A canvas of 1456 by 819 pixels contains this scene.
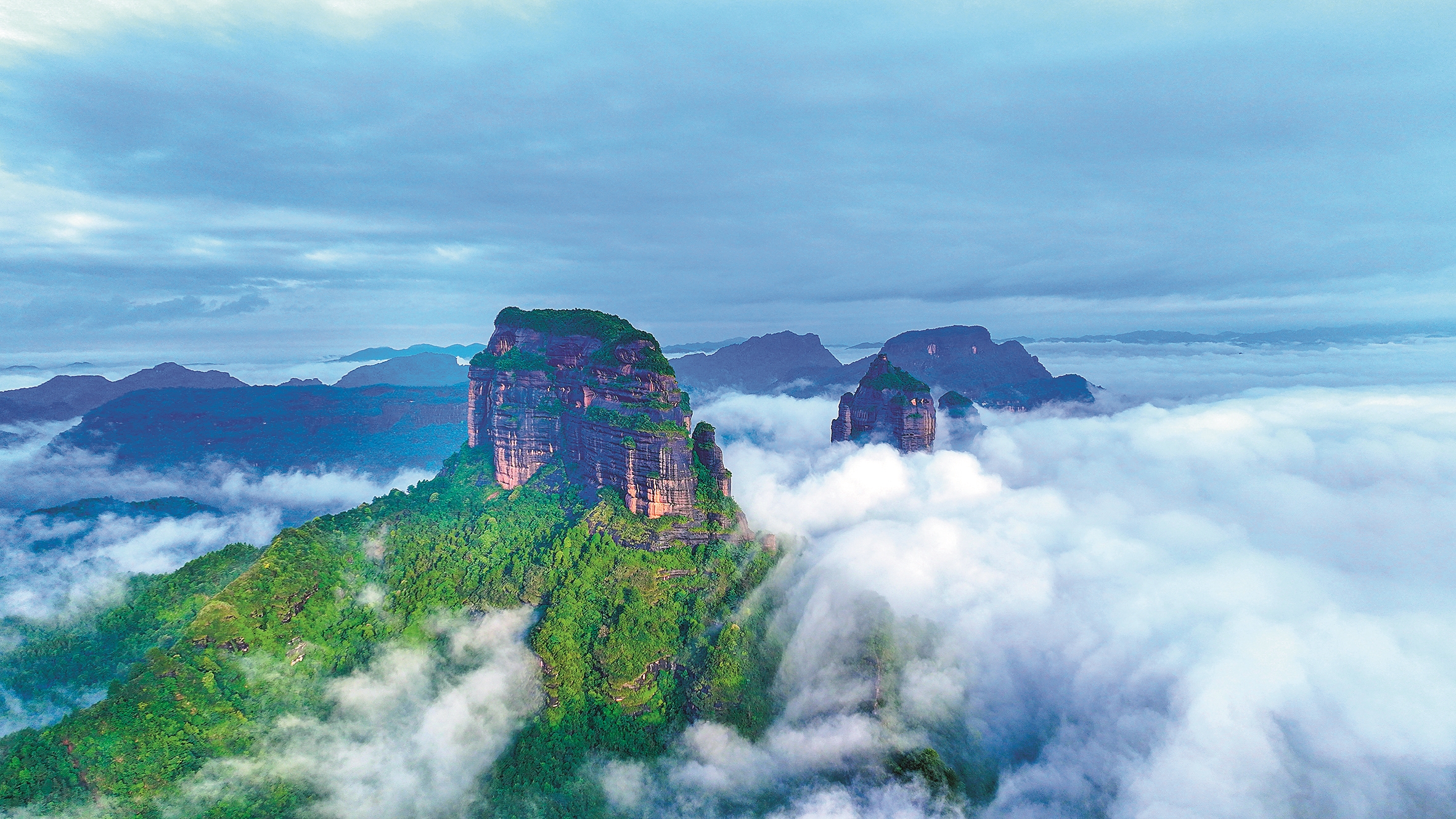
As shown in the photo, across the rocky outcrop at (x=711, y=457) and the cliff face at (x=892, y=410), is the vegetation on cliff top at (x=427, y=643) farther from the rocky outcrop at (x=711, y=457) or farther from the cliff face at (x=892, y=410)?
the cliff face at (x=892, y=410)

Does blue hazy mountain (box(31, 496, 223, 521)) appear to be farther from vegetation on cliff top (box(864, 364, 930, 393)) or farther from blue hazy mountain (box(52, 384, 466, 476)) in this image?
vegetation on cliff top (box(864, 364, 930, 393))

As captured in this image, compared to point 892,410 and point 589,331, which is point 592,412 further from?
point 892,410

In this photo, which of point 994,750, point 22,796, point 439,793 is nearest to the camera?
point 22,796

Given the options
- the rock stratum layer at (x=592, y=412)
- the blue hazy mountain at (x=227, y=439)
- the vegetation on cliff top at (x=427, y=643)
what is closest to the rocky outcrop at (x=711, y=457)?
the rock stratum layer at (x=592, y=412)

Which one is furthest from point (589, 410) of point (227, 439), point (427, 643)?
point (227, 439)

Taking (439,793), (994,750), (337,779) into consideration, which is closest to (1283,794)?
(994,750)

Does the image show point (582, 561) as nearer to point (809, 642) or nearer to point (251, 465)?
point (809, 642)
